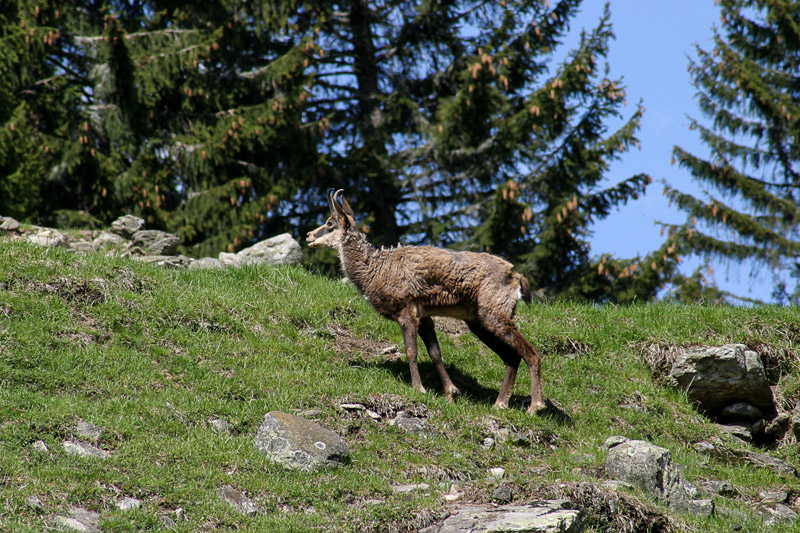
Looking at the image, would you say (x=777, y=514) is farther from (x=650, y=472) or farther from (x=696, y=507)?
(x=650, y=472)

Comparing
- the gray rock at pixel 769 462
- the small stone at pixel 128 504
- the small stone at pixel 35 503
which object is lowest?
the gray rock at pixel 769 462

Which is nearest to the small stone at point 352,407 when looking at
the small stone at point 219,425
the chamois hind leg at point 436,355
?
the chamois hind leg at point 436,355

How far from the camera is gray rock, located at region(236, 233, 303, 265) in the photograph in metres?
13.6

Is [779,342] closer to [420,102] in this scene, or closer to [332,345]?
[332,345]

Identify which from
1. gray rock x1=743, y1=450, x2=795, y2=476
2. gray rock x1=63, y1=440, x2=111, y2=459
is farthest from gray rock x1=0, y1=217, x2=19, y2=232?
gray rock x1=743, y1=450, x2=795, y2=476

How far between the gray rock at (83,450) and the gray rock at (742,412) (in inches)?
301

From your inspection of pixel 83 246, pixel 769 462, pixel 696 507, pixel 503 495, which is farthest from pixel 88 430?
pixel 769 462

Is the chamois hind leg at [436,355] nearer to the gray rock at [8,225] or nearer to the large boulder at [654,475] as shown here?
the large boulder at [654,475]

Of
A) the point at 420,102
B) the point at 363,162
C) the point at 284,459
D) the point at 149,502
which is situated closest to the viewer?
the point at 149,502

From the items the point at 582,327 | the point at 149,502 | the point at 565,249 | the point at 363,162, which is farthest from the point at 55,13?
the point at 149,502

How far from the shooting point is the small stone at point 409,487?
24.1 feet

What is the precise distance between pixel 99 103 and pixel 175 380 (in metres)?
13.7

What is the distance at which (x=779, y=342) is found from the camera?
37.0ft

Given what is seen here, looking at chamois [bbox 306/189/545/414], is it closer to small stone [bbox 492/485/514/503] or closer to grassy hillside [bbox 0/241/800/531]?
grassy hillside [bbox 0/241/800/531]
